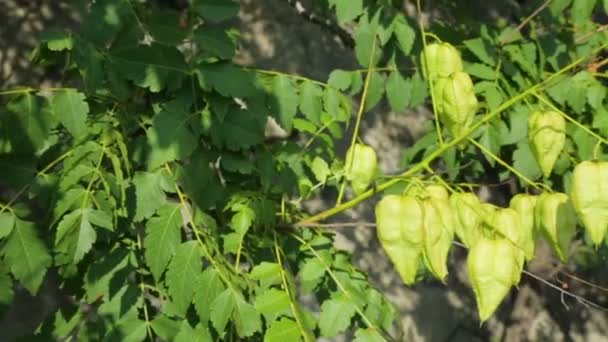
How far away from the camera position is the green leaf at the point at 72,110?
164 cm

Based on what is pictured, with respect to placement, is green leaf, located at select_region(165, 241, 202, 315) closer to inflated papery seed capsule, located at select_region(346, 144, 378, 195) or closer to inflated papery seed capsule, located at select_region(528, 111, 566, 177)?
inflated papery seed capsule, located at select_region(346, 144, 378, 195)

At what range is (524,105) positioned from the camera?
2.35m

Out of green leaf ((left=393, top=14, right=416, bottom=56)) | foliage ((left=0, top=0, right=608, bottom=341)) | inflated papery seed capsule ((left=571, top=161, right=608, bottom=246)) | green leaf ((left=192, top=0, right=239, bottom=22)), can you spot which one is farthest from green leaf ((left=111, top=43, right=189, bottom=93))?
inflated papery seed capsule ((left=571, top=161, right=608, bottom=246))

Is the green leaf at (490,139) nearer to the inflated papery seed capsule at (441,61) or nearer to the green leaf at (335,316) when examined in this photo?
the inflated papery seed capsule at (441,61)

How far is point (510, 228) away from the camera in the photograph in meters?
1.55

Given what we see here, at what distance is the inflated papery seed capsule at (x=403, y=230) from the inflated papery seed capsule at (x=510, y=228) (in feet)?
0.51

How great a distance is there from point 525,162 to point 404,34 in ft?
1.86

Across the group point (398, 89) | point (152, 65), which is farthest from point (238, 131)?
point (398, 89)

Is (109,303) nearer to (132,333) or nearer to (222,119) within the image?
(132,333)

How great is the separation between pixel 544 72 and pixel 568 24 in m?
0.47

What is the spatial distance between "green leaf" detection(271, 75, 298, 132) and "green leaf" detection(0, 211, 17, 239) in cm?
60


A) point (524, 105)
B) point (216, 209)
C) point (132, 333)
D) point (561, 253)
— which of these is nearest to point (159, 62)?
point (216, 209)

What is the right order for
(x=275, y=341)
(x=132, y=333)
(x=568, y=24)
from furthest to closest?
(x=568, y=24) → (x=132, y=333) → (x=275, y=341)

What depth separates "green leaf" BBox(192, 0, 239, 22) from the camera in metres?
1.80
